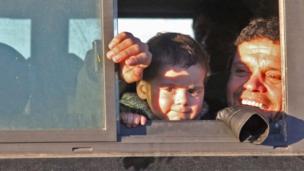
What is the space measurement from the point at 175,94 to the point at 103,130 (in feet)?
1.69

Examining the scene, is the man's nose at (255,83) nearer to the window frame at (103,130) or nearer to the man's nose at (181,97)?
the man's nose at (181,97)

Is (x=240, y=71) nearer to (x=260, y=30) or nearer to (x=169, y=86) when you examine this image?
(x=260, y=30)

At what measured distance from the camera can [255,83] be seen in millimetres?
3135

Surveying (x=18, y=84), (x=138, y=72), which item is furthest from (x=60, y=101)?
(x=138, y=72)

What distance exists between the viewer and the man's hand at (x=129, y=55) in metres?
2.47

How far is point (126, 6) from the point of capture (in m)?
3.66

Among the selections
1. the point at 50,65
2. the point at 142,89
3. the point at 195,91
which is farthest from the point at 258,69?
the point at 50,65

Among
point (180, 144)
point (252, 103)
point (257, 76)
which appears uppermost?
point (257, 76)

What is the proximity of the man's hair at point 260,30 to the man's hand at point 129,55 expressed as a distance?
533mm

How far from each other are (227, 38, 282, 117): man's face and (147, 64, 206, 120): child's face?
23 centimetres

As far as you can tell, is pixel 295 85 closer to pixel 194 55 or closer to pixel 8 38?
pixel 194 55

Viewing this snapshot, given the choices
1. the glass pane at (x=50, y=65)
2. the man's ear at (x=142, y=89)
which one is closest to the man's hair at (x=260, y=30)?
the man's ear at (x=142, y=89)

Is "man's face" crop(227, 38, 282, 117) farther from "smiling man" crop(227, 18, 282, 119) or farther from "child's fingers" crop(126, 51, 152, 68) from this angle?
"child's fingers" crop(126, 51, 152, 68)

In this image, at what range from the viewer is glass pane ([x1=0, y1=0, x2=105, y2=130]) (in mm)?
2432
